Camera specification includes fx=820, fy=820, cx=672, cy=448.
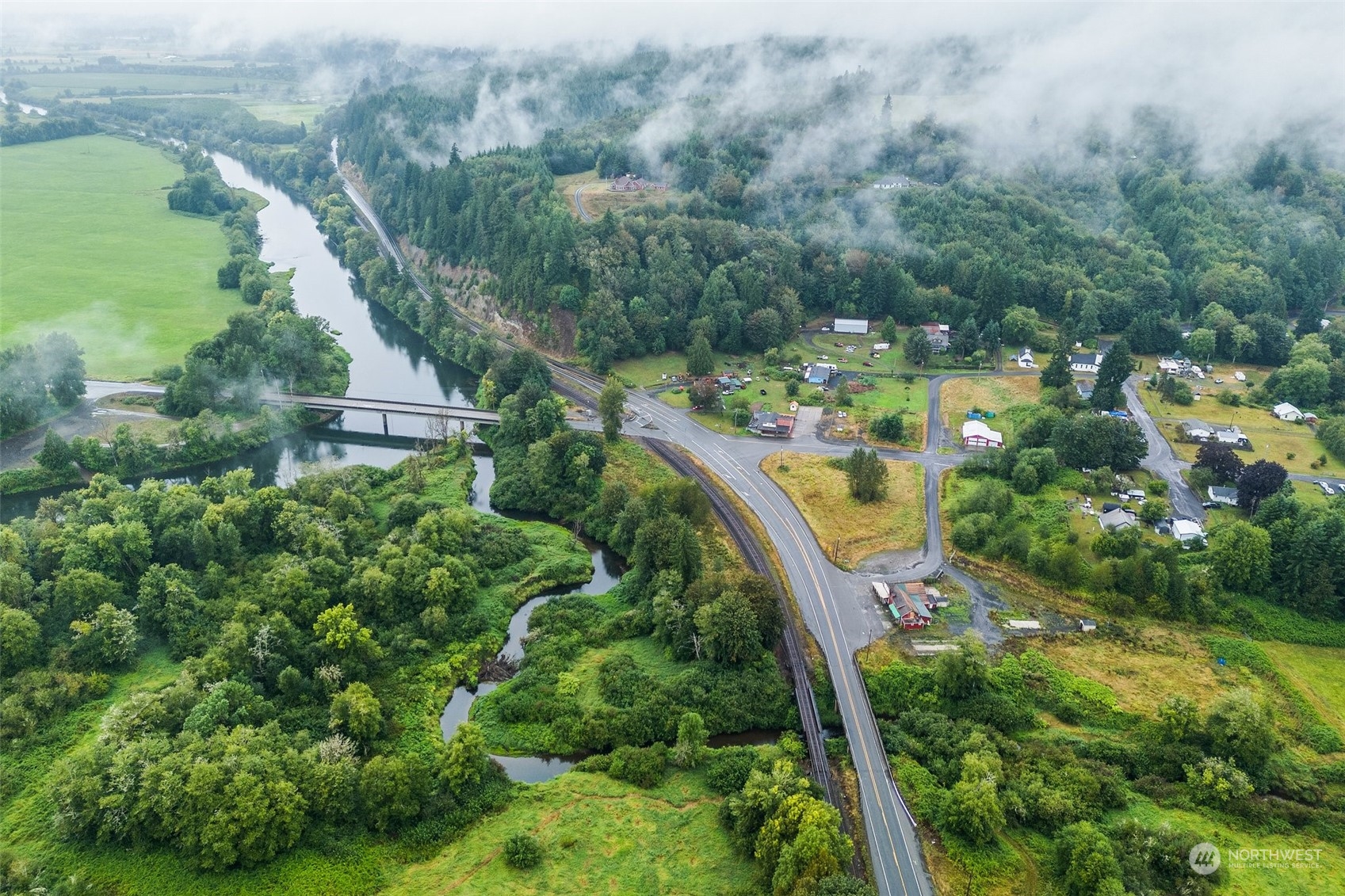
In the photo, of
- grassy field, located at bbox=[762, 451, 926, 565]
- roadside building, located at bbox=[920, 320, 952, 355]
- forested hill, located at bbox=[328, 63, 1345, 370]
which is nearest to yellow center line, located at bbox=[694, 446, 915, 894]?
grassy field, located at bbox=[762, 451, 926, 565]

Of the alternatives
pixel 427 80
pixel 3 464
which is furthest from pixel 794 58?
pixel 3 464

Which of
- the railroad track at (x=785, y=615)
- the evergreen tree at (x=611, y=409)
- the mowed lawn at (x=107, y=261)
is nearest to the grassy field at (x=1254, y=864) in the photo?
the railroad track at (x=785, y=615)

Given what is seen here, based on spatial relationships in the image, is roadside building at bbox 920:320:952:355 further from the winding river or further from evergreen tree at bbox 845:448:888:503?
the winding river

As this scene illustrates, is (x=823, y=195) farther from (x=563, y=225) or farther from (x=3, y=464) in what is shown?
(x=3, y=464)

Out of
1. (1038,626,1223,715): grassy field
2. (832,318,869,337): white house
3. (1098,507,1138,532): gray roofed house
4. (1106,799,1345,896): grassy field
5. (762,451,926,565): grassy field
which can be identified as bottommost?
(1106,799,1345,896): grassy field

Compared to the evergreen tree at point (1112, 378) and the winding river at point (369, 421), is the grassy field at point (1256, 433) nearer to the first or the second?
the evergreen tree at point (1112, 378)

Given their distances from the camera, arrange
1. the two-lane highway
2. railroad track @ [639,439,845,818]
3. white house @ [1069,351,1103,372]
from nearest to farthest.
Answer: the two-lane highway → railroad track @ [639,439,845,818] → white house @ [1069,351,1103,372]

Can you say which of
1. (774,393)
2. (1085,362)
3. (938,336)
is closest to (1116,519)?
(774,393)
